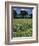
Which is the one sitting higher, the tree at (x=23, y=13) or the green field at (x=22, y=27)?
the tree at (x=23, y=13)

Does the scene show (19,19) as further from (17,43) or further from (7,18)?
(17,43)

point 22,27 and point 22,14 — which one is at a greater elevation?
point 22,14

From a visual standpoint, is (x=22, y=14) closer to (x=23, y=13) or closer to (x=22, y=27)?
(x=23, y=13)

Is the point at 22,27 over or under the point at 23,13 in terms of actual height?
under

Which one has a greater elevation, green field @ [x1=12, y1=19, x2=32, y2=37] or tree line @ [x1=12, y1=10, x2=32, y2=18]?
tree line @ [x1=12, y1=10, x2=32, y2=18]

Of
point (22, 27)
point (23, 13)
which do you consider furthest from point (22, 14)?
point (22, 27)

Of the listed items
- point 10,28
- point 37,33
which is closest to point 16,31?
point 10,28

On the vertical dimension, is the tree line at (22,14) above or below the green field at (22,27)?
above
